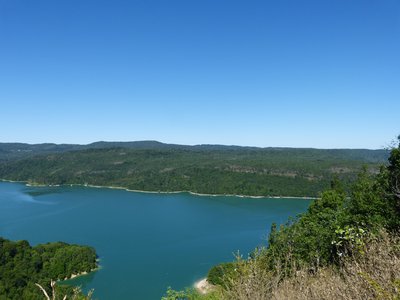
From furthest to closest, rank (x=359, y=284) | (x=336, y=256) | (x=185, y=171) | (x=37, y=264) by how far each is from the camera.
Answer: (x=185, y=171) → (x=37, y=264) → (x=336, y=256) → (x=359, y=284)

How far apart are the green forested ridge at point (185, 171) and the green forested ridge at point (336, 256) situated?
6790cm

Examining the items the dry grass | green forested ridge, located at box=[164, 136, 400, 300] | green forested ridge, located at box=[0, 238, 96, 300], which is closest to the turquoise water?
green forested ridge, located at box=[0, 238, 96, 300]

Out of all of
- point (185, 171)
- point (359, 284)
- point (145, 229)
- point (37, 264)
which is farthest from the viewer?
point (185, 171)

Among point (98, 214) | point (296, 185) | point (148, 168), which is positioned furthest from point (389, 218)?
point (148, 168)

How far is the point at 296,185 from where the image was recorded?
94.2 metres

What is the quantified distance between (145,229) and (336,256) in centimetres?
5081

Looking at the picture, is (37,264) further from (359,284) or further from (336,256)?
(359,284)

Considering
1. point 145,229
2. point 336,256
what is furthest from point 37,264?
point 336,256

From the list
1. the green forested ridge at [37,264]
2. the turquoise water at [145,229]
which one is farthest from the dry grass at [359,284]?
the green forested ridge at [37,264]

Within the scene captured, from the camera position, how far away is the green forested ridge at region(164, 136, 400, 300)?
3844mm

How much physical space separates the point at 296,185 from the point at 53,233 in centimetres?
6210

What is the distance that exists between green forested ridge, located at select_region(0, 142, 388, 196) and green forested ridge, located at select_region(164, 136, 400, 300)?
67.9m

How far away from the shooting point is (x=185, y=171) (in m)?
117

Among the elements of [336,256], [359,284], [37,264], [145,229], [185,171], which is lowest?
[145,229]
